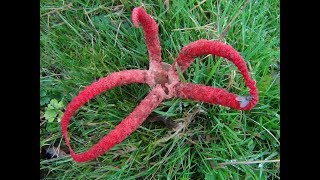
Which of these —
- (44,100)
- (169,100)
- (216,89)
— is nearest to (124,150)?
(169,100)

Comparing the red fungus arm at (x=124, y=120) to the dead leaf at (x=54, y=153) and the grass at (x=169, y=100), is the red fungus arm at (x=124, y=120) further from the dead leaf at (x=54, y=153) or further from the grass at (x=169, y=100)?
the dead leaf at (x=54, y=153)

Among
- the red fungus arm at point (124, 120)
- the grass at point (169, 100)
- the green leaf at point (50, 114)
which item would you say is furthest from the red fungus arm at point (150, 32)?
the green leaf at point (50, 114)

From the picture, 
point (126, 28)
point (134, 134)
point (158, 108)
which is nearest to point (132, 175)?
point (134, 134)

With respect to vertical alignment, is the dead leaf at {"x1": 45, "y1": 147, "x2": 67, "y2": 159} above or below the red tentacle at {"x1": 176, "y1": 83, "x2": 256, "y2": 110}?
below

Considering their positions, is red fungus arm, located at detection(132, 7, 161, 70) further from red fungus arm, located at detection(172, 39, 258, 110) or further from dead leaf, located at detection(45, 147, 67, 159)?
dead leaf, located at detection(45, 147, 67, 159)

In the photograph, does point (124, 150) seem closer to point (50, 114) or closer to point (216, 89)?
point (50, 114)

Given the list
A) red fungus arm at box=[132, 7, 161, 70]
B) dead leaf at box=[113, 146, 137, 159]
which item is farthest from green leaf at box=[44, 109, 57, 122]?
red fungus arm at box=[132, 7, 161, 70]
